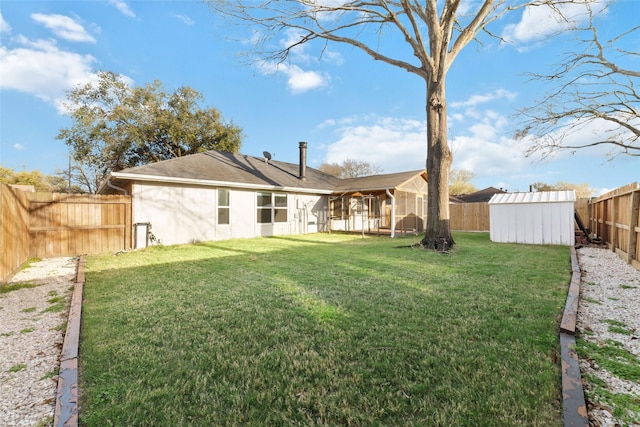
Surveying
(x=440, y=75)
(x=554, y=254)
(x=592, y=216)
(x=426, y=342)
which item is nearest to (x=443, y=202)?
(x=554, y=254)

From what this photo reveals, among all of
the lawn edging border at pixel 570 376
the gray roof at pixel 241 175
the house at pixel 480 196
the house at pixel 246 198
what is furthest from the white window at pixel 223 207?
the house at pixel 480 196

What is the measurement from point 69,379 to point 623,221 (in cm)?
1081

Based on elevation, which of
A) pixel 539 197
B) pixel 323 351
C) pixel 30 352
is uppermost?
pixel 539 197

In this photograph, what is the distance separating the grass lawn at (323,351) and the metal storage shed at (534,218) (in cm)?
645

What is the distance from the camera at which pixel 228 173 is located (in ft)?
38.9

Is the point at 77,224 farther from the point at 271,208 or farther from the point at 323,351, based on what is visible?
the point at 323,351

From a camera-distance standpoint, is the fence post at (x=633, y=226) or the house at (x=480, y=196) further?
the house at (x=480, y=196)

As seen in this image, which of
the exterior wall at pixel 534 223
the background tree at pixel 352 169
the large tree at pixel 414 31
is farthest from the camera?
the background tree at pixel 352 169

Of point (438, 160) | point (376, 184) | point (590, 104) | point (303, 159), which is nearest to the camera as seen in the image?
point (438, 160)

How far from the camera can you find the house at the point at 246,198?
960 cm

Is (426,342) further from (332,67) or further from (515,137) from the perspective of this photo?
(515,137)

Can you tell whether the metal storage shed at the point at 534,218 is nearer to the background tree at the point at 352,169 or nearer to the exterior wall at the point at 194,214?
the exterior wall at the point at 194,214

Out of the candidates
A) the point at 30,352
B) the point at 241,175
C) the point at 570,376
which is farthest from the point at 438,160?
the point at 30,352

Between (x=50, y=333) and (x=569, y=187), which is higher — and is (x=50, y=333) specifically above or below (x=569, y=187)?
below
